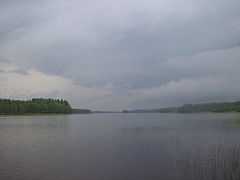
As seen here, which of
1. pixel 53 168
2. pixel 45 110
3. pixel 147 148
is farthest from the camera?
pixel 45 110

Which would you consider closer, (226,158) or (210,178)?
(210,178)

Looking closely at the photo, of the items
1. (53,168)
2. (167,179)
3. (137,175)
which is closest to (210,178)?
(167,179)

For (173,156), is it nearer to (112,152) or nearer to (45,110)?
(112,152)

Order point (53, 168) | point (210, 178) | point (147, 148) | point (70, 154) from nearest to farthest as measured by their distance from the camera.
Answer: point (210, 178)
point (53, 168)
point (70, 154)
point (147, 148)

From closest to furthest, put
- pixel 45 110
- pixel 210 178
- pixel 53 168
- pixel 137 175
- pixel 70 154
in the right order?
pixel 210 178
pixel 137 175
pixel 53 168
pixel 70 154
pixel 45 110

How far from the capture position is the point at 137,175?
2041cm

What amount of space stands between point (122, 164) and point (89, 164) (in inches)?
113

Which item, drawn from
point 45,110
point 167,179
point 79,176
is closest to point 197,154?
point 167,179

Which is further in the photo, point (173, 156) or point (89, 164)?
point (173, 156)

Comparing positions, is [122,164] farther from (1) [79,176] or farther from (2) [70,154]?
(2) [70,154]

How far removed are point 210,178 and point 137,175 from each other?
509 centimetres

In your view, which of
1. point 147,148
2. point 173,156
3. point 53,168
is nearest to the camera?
point 53,168

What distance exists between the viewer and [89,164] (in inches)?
952

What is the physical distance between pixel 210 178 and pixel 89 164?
10302 millimetres
